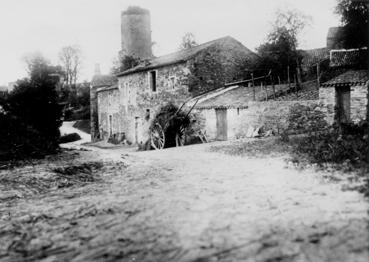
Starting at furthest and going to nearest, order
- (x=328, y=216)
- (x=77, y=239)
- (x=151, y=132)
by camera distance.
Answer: (x=151, y=132), (x=77, y=239), (x=328, y=216)

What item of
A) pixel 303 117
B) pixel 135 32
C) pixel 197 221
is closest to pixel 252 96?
pixel 303 117

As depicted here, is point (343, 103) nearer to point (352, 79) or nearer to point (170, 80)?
point (352, 79)

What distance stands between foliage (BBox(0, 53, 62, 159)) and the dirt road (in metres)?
5.73

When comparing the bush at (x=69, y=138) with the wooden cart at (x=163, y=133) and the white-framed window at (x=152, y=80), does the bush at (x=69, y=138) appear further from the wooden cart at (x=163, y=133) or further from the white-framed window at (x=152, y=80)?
the wooden cart at (x=163, y=133)

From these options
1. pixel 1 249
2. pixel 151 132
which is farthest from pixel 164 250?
pixel 151 132

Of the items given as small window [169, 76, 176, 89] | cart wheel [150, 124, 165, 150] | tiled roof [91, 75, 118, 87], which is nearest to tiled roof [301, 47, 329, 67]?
small window [169, 76, 176, 89]

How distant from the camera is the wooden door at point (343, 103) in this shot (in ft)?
52.2

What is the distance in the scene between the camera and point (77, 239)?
535 cm

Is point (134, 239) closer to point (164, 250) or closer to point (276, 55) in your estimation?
point (164, 250)

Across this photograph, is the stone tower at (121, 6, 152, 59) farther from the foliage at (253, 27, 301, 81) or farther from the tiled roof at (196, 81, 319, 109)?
the tiled roof at (196, 81, 319, 109)

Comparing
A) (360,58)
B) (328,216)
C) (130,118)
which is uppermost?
(360,58)

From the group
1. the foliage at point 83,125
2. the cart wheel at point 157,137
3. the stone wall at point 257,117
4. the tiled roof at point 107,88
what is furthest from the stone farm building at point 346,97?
the foliage at point 83,125

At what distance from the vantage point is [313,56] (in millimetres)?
34375

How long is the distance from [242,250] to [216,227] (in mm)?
841
